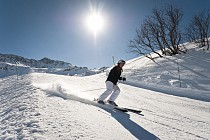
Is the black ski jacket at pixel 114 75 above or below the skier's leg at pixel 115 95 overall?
above

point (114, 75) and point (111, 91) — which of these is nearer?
point (111, 91)

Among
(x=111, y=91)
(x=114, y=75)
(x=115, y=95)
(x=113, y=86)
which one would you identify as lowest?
(x=115, y=95)

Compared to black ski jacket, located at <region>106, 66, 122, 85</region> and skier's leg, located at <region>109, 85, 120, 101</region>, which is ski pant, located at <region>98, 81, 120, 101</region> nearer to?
skier's leg, located at <region>109, 85, 120, 101</region>

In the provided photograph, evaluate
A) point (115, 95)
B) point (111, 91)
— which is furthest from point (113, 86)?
point (115, 95)

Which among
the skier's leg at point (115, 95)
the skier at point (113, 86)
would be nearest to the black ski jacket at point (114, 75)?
the skier at point (113, 86)

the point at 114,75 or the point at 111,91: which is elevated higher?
the point at 114,75

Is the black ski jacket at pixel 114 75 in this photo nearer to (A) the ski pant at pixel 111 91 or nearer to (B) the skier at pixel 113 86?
(B) the skier at pixel 113 86

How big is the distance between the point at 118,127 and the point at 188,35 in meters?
29.7

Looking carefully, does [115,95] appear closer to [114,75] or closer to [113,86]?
[113,86]

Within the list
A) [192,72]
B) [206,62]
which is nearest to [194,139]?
[192,72]

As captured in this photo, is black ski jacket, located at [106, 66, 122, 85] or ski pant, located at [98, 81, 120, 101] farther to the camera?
black ski jacket, located at [106, 66, 122, 85]

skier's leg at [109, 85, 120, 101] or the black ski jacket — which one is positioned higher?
the black ski jacket

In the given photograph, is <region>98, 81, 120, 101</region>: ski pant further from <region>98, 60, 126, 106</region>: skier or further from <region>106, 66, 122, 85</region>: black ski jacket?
<region>106, 66, 122, 85</region>: black ski jacket

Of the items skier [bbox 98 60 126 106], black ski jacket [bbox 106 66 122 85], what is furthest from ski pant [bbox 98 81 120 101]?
black ski jacket [bbox 106 66 122 85]
